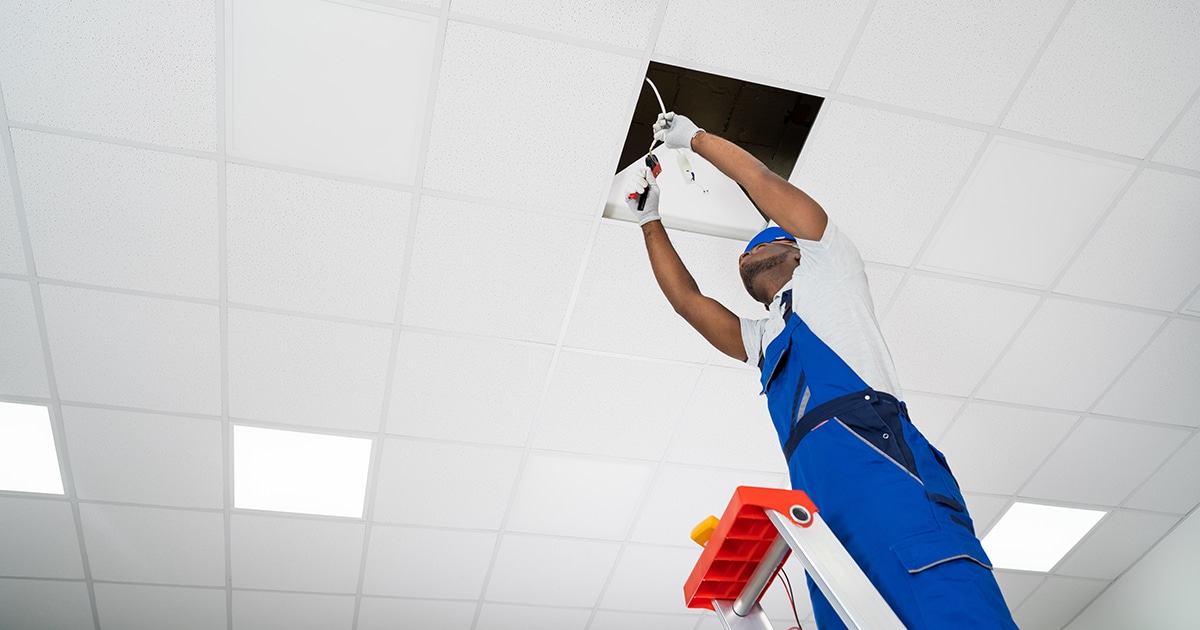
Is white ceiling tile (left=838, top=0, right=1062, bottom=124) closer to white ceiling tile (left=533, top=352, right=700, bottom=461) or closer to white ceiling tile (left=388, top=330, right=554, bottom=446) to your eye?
white ceiling tile (left=533, top=352, right=700, bottom=461)

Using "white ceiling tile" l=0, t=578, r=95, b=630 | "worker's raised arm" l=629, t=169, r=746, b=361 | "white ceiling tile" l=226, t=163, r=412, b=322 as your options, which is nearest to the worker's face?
"worker's raised arm" l=629, t=169, r=746, b=361

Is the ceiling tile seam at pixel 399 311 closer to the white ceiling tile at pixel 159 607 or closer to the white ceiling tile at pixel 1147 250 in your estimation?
the white ceiling tile at pixel 159 607

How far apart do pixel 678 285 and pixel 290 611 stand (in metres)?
2.50

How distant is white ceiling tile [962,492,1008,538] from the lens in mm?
3322

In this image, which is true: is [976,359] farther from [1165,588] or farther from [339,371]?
[339,371]

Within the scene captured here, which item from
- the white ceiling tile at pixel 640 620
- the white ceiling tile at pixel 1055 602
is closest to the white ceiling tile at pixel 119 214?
the white ceiling tile at pixel 640 620

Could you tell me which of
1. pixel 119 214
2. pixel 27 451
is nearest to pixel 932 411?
pixel 119 214

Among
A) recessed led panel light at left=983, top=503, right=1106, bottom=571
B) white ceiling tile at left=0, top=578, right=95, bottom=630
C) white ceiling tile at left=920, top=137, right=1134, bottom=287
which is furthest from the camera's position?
recessed led panel light at left=983, top=503, right=1106, bottom=571

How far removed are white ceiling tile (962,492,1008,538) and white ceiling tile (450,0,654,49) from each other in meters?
2.51

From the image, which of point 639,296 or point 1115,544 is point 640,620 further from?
point 1115,544

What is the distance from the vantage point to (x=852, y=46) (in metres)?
2.07

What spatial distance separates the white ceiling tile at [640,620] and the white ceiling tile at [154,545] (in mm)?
1743

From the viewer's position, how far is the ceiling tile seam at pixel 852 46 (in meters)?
2.02

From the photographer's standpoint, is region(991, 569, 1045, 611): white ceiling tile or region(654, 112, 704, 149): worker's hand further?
region(991, 569, 1045, 611): white ceiling tile
